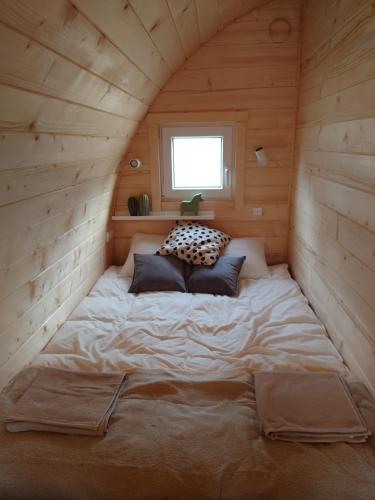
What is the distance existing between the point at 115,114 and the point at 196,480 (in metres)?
1.81

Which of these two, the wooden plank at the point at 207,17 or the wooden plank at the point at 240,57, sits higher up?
the wooden plank at the point at 207,17

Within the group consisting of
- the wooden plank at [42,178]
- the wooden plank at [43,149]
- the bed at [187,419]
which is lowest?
the bed at [187,419]

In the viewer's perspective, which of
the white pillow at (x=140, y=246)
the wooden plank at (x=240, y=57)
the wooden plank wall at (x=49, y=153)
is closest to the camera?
the wooden plank wall at (x=49, y=153)

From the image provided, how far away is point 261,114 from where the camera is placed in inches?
107

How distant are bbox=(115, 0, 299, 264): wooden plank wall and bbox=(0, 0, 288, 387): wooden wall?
0.55 feet

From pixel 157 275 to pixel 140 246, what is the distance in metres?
0.45

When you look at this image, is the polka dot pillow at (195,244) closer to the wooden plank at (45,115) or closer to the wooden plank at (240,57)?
the wooden plank at (45,115)

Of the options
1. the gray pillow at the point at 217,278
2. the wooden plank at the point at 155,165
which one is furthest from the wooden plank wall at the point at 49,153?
the gray pillow at the point at 217,278

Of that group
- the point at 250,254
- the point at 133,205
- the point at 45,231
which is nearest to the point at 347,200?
the point at 250,254

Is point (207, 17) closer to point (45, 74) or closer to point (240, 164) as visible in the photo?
point (240, 164)

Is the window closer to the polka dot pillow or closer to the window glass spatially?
the window glass

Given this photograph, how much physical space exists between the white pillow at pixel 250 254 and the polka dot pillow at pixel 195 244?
0.08 m

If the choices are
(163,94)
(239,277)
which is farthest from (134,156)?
(239,277)

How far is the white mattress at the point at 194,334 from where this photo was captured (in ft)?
5.63
